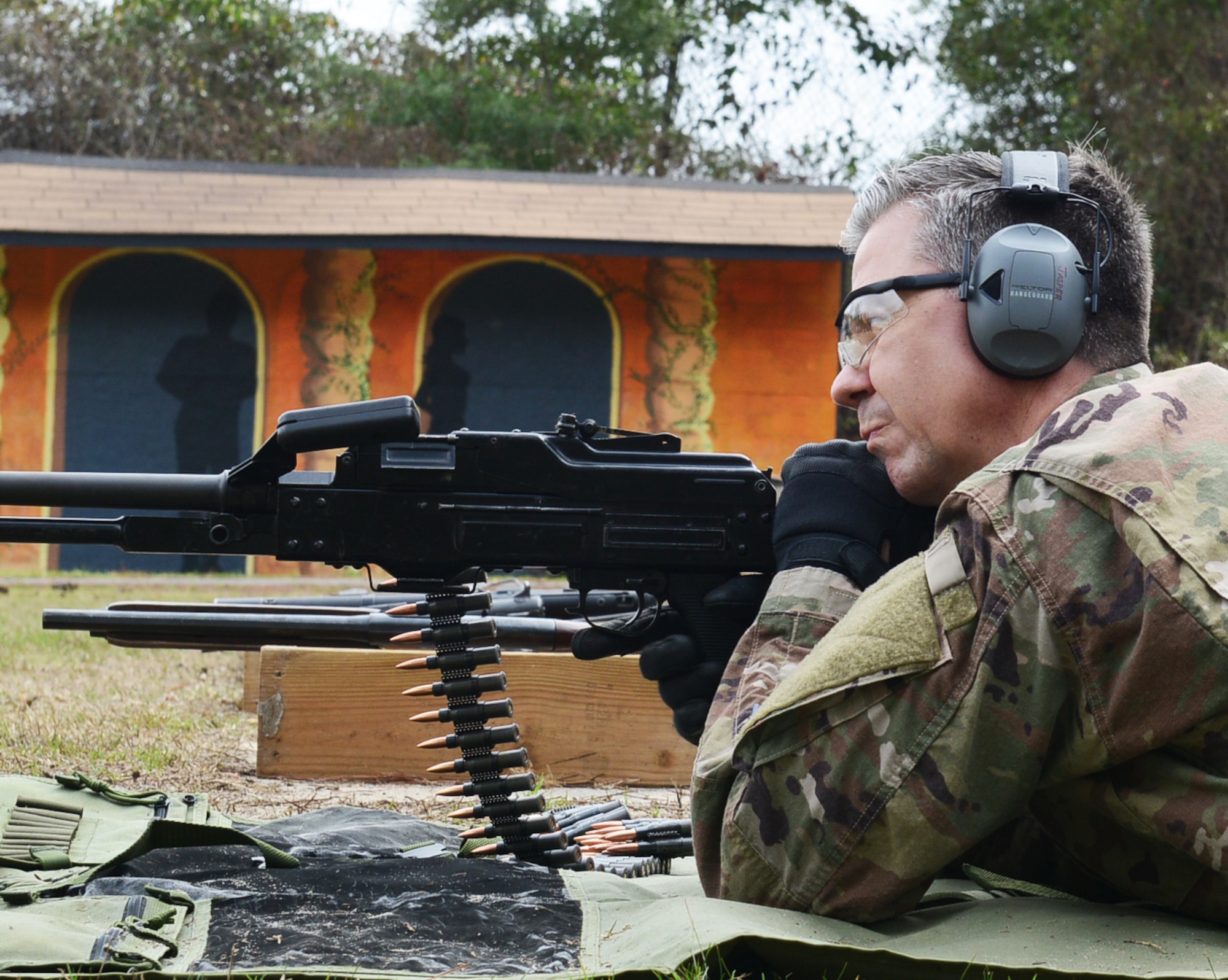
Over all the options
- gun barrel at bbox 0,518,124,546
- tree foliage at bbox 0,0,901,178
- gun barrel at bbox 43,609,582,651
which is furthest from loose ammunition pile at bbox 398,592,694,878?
tree foliage at bbox 0,0,901,178

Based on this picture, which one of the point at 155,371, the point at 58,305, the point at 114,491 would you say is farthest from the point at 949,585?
the point at 58,305

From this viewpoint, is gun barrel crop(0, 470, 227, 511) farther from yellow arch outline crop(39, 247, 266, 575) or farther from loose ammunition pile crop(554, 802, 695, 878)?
yellow arch outline crop(39, 247, 266, 575)

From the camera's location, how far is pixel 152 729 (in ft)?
18.4

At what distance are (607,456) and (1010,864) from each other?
1253 millimetres

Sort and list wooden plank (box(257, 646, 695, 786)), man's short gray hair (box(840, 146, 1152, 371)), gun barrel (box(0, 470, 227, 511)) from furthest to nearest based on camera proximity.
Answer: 1. wooden plank (box(257, 646, 695, 786))
2. gun barrel (box(0, 470, 227, 511))
3. man's short gray hair (box(840, 146, 1152, 371))

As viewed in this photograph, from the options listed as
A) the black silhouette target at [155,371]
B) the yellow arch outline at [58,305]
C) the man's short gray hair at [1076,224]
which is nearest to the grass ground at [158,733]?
the man's short gray hair at [1076,224]

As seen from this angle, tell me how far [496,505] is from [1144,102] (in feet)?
71.9

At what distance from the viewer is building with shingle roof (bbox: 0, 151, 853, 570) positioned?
1537 cm

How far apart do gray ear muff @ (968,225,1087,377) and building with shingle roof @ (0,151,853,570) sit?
1293cm

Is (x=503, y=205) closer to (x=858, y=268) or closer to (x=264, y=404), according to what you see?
(x=264, y=404)

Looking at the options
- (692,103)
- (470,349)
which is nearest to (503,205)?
(470,349)

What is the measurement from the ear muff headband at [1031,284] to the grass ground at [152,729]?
8.48 feet

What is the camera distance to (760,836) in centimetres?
213

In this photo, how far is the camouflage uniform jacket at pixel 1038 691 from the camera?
184 cm
